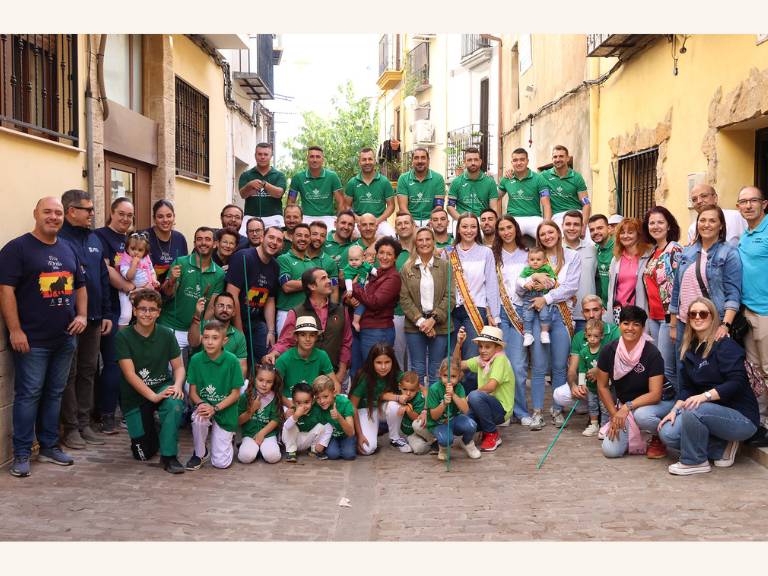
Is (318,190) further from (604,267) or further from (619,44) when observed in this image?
(619,44)

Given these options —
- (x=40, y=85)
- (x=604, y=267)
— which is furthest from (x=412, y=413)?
(x=40, y=85)

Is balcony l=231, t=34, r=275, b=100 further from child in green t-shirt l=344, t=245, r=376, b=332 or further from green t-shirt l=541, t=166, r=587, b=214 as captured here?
child in green t-shirt l=344, t=245, r=376, b=332

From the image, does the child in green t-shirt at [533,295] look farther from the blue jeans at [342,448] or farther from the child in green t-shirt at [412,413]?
the blue jeans at [342,448]

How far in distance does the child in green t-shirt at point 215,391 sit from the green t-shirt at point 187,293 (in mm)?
937

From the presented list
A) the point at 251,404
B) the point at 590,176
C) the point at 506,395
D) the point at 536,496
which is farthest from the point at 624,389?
the point at 590,176

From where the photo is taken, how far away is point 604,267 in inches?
320

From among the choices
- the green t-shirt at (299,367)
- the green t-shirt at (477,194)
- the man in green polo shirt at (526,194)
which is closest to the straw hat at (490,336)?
the green t-shirt at (299,367)

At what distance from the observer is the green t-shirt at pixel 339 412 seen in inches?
263

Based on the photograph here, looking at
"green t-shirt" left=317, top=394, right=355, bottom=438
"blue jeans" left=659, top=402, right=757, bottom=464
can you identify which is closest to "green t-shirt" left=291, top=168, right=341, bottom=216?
"green t-shirt" left=317, top=394, right=355, bottom=438

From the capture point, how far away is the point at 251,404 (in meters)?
6.75

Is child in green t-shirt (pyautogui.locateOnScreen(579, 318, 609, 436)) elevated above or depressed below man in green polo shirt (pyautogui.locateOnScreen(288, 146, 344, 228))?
below

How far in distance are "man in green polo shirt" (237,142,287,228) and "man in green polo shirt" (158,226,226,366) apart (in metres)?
1.97

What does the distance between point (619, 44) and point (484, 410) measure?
6372mm

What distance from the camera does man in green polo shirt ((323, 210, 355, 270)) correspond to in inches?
317
